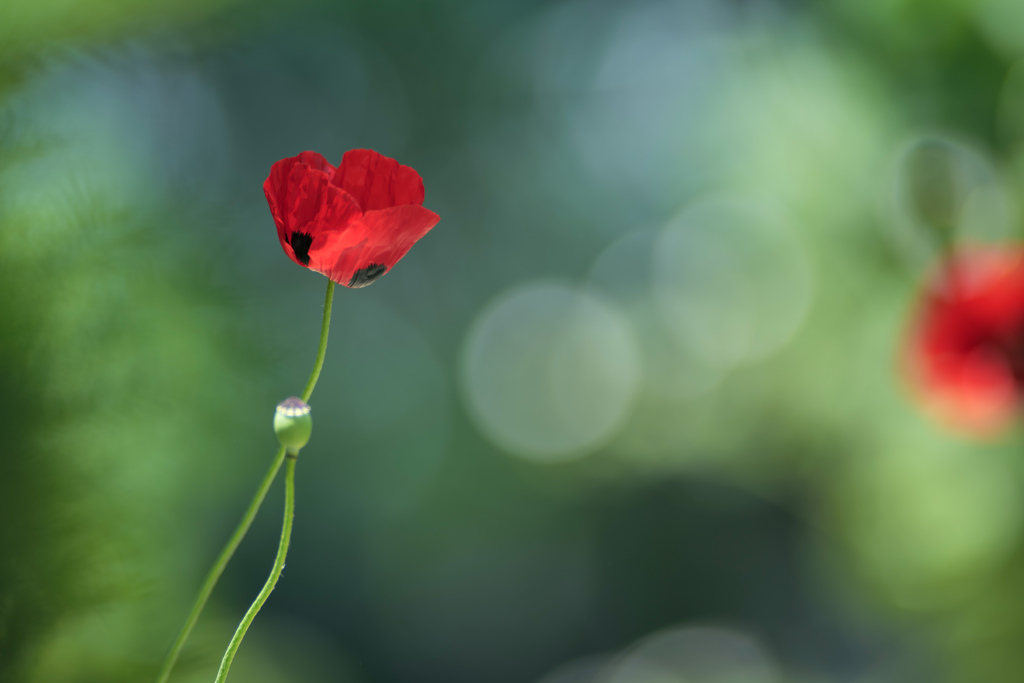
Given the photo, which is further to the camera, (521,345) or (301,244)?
(521,345)

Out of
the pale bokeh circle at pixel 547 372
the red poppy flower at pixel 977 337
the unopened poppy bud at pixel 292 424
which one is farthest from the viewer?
the pale bokeh circle at pixel 547 372

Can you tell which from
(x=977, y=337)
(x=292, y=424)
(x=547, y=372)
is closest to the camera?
(x=292, y=424)

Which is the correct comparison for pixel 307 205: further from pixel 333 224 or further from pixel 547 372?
pixel 547 372

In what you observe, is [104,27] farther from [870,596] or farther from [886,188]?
[870,596]

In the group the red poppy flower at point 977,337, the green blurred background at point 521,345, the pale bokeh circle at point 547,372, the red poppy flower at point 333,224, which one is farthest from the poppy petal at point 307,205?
the pale bokeh circle at point 547,372

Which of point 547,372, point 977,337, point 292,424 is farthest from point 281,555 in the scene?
point 547,372

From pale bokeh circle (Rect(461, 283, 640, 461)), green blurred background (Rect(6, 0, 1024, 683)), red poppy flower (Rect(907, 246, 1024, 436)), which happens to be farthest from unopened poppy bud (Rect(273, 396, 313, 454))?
pale bokeh circle (Rect(461, 283, 640, 461))

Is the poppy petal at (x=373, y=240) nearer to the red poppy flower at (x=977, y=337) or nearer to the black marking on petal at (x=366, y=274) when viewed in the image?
the black marking on petal at (x=366, y=274)

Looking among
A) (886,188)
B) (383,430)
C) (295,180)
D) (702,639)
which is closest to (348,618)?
(383,430)
